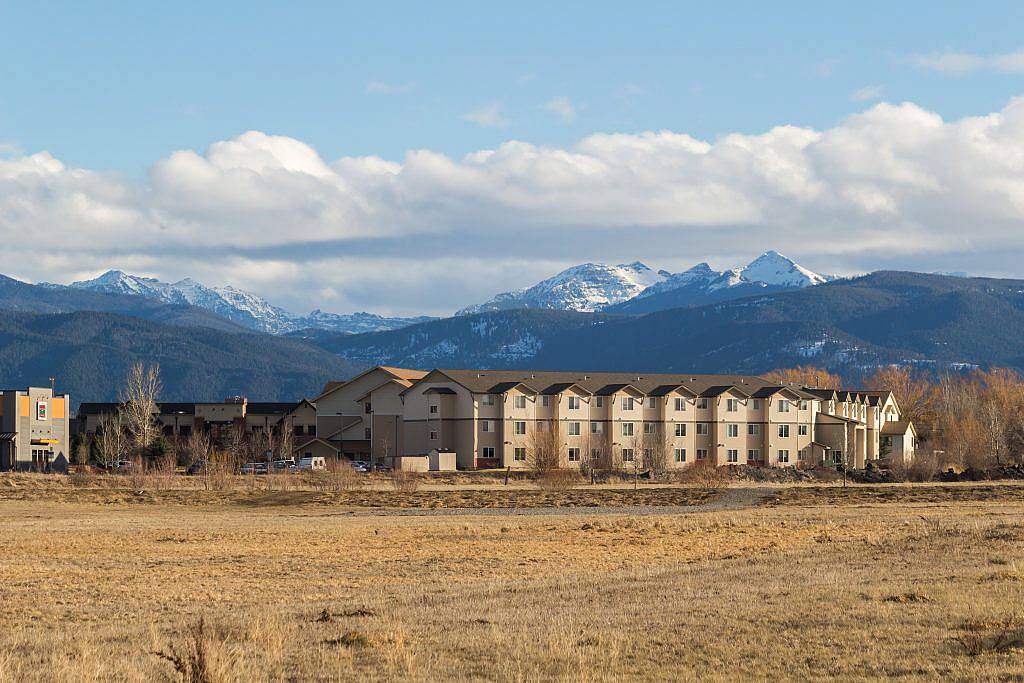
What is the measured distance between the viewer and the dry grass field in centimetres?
2003

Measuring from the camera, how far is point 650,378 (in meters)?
130

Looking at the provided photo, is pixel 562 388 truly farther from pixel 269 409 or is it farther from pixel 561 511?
pixel 561 511

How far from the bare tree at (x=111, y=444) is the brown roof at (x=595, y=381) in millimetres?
31857

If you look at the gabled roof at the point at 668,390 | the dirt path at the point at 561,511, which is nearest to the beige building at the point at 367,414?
the gabled roof at the point at 668,390

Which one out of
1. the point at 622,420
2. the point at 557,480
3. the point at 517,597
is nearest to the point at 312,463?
the point at 622,420

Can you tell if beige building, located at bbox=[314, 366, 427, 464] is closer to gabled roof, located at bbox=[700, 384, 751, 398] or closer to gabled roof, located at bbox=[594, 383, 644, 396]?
gabled roof, located at bbox=[594, 383, 644, 396]

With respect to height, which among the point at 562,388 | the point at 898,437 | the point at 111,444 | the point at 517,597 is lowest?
the point at 517,597

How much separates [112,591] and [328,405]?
105 meters

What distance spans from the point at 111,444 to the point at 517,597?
104051mm

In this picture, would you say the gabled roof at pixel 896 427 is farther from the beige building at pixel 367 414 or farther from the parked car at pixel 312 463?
the parked car at pixel 312 463

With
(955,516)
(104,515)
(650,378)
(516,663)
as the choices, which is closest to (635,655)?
(516,663)

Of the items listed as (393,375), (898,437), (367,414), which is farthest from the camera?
(898,437)

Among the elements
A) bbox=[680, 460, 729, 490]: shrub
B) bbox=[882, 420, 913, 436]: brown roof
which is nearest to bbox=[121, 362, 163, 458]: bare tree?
bbox=[680, 460, 729, 490]: shrub

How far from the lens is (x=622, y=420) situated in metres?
123
